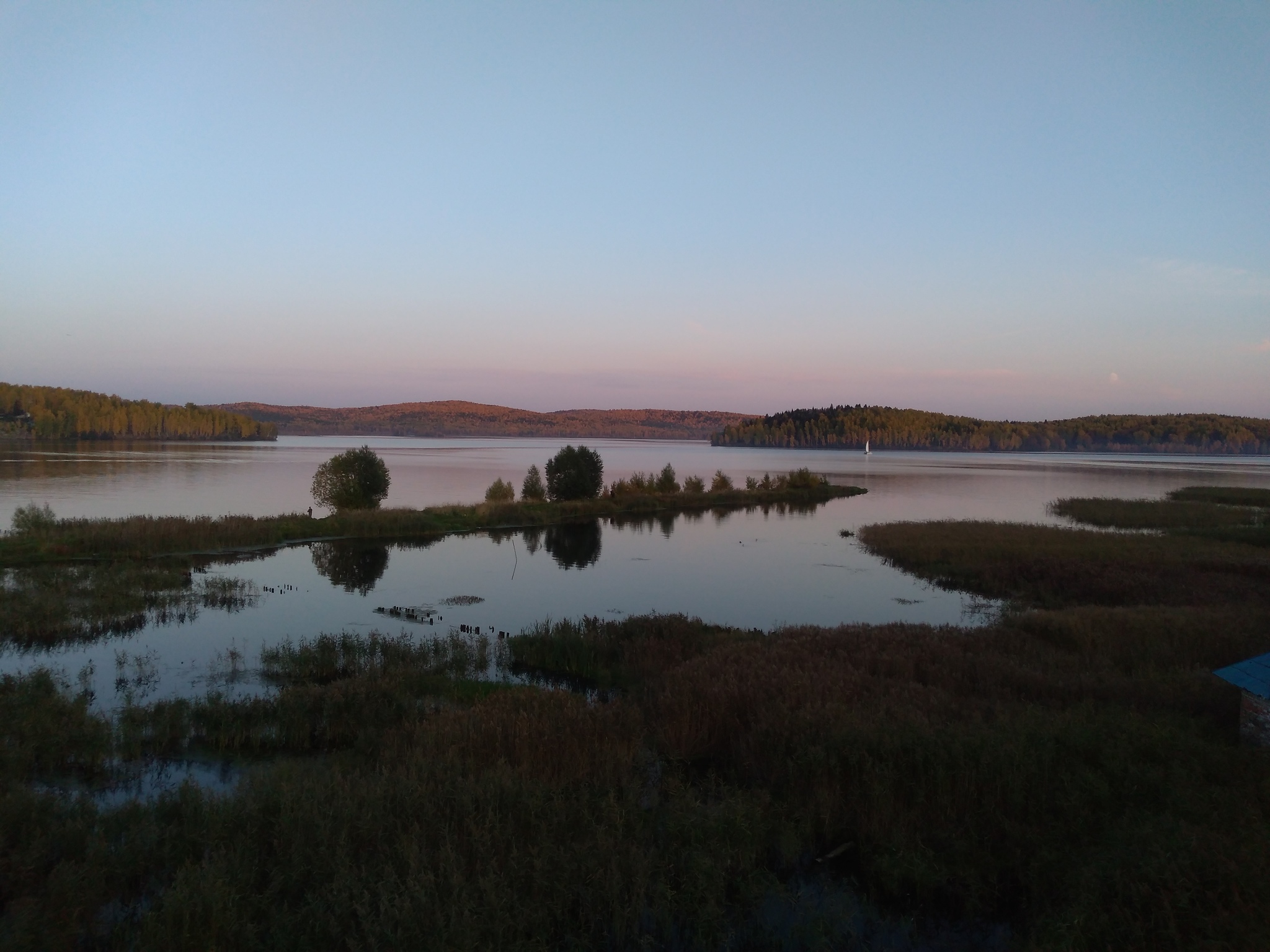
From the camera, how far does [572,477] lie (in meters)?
46.8

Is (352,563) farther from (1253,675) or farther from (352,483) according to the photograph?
(1253,675)

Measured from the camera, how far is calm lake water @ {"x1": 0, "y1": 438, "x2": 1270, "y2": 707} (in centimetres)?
1480

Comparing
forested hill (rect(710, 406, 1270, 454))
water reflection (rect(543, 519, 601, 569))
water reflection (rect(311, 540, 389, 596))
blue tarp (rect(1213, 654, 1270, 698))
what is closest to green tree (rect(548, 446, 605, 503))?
water reflection (rect(543, 519, 601, 569))

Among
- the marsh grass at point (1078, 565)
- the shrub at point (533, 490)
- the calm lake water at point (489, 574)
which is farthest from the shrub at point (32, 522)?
the marsh grass at point (1078, 565)

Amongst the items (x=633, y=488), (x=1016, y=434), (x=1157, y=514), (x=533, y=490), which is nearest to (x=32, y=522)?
(x=533, y=490)

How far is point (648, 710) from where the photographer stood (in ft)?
33.5

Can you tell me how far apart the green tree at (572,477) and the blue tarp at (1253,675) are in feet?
132

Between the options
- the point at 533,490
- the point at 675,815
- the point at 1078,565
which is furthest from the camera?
the point at 533,490

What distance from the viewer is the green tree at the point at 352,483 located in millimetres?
37625

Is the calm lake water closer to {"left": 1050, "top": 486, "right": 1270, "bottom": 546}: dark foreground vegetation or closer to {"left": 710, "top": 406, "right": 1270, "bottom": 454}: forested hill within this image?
{"left": 1050, "top": 486, "right": 1270, "bottom": 546}: dark foreground vegetation

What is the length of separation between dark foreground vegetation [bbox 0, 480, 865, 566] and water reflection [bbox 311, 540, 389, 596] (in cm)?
198

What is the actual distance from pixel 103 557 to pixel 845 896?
25.5m

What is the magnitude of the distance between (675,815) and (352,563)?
22187 mm

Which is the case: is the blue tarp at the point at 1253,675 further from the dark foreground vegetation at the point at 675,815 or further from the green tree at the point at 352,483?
the green tree at the point at 352,483
